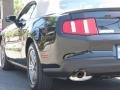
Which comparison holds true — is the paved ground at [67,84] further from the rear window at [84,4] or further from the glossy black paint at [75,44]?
Result: the rear window at [84,4]

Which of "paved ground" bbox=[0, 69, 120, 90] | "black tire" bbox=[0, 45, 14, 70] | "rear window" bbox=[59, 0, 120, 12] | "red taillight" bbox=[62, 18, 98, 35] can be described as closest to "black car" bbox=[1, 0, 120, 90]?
"red taillight" bbox=[62, 18, 98, 35]

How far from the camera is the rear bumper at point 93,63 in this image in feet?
18.3

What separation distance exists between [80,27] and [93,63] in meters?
0.48

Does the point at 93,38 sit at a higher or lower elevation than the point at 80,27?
lower

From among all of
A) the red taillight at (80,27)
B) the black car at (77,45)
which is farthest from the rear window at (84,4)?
the red taillight at (80,27)

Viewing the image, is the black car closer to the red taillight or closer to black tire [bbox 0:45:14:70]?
the red taillight

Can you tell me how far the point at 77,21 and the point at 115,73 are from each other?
83 cm

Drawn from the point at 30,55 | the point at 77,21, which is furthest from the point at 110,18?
Answer: the point at 30,55

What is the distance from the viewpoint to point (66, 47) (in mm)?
5629

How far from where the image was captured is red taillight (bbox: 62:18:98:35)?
5.66 metres

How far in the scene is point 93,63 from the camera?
5582 mm

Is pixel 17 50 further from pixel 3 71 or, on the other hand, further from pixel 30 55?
pixel 3 71

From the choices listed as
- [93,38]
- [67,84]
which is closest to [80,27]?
[93,38]

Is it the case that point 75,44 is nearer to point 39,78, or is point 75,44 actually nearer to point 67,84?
point 39,78
